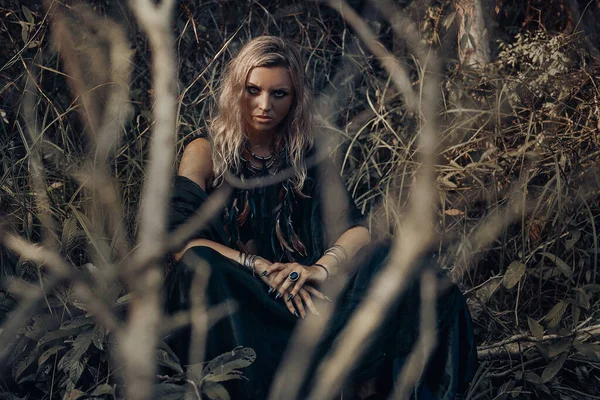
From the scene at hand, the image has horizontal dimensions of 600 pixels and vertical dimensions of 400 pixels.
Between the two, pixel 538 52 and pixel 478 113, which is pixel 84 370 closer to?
pixel 478 113

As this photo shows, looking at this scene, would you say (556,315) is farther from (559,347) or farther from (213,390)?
(213,390)

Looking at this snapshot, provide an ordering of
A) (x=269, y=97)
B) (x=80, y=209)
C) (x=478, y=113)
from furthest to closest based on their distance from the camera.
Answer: (x=478, y=113) → (x=80, y=209) → (x=269, y=97)

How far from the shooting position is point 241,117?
7.69 feet

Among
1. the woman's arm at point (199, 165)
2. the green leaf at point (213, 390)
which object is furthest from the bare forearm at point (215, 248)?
the green leaf at point (213, 390)

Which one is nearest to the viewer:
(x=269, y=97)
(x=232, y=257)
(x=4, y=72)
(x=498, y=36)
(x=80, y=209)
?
(x=232, y=257)

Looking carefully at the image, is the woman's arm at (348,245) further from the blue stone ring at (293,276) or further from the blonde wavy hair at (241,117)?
the blonde wavy hair at (241,117)

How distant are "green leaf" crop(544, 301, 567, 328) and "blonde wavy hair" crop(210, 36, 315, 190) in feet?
3.25

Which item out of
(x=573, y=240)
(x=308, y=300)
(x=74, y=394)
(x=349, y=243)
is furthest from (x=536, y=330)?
(x=74, y=394)

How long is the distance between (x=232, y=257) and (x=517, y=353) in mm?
1064

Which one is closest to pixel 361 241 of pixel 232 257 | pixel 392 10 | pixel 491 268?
pixel 232 257

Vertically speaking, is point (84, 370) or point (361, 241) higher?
point (84, 370)

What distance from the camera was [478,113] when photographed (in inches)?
125

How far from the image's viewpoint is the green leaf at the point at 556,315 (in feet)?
7.80

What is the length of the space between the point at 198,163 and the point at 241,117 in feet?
0.71
